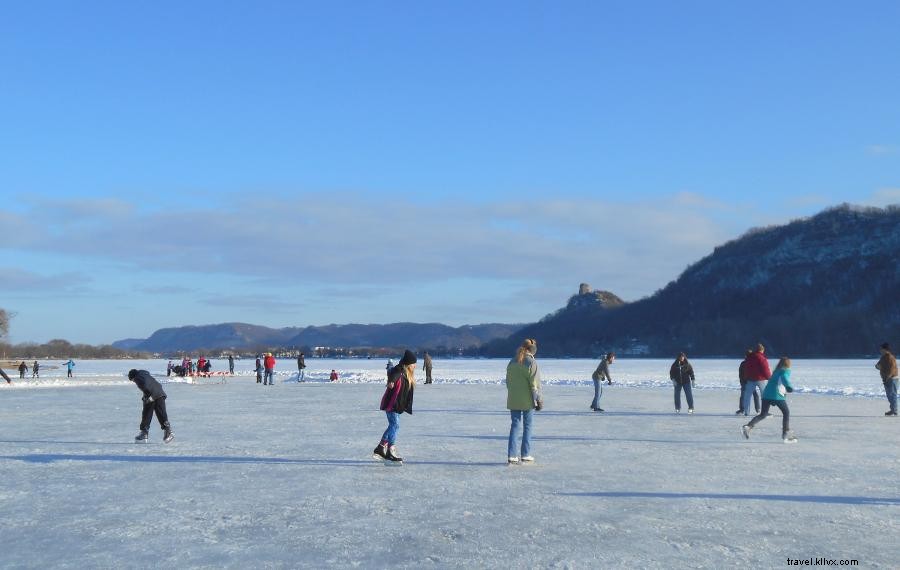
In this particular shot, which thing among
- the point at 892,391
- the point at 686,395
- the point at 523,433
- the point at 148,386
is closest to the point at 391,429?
the point at 523,433

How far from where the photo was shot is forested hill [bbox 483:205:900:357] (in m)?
147

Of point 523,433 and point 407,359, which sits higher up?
point 407,359

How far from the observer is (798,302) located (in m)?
174

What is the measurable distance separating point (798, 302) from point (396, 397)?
591ft

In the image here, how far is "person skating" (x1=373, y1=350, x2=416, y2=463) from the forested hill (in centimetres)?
14297

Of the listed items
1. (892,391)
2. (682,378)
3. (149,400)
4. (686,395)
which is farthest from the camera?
(682,378)

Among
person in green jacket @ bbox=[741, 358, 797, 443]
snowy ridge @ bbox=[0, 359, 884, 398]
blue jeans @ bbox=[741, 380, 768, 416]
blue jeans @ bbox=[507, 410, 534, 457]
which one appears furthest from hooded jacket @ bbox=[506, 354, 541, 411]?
snowy ridge @ bbox=[0, 359, 884, 398]

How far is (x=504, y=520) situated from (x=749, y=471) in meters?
4.23

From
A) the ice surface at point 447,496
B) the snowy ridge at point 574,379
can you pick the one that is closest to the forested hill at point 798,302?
the snowy ridge at point 574,379

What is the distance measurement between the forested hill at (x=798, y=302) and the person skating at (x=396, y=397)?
142972 millimetres

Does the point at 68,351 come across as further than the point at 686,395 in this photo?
Yes

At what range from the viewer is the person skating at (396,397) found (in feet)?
33.8

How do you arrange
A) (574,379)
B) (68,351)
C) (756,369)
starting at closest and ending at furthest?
1. (756,369)
2. (574,379)
3. (68,351)

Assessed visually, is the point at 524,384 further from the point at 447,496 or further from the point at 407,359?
the point at 447,496
